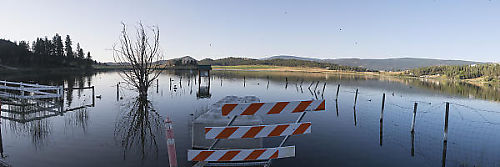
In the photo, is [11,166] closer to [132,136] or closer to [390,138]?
[132,136]

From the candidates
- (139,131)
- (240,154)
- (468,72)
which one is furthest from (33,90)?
(468,72)

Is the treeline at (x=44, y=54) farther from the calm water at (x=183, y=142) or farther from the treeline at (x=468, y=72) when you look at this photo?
the treeline at (x=468, y=72)

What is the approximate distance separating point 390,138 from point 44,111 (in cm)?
1963

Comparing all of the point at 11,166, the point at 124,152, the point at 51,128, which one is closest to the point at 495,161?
the point at 124,152

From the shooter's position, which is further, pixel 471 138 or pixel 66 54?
pixel 66 54

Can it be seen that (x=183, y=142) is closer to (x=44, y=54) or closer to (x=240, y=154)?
(x=240, y=154)

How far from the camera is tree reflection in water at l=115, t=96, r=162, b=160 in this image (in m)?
8.10

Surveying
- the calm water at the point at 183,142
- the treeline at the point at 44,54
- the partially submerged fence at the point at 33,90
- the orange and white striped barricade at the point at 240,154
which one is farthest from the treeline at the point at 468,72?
the treeline at the point at 44,54

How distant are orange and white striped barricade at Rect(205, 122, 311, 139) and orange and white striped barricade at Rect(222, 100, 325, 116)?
0.31m

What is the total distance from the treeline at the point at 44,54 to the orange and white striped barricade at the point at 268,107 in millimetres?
98642

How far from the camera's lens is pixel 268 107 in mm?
4559

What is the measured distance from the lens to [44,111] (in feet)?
45.8

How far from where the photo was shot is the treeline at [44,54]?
7472cm

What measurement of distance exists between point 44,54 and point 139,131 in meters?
101
